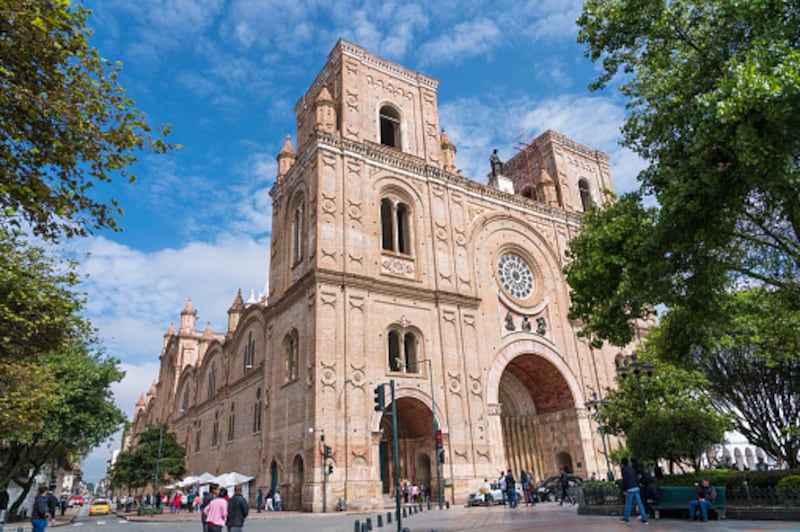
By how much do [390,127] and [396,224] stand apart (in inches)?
328

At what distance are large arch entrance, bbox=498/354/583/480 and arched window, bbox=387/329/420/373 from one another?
648cm

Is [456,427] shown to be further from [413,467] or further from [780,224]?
[780,224]

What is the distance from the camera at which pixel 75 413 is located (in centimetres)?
2570

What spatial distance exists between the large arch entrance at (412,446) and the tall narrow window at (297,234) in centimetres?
924

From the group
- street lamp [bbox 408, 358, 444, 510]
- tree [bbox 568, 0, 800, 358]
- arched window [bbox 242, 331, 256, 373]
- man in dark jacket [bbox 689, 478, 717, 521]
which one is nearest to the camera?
tree [bbox 568, 0, 800, 358]

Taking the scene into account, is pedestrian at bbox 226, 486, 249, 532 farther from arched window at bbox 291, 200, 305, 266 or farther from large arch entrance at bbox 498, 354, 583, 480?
large arch entrance at bbox 498, 354, 583, 480

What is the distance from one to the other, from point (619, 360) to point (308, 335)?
19.0m

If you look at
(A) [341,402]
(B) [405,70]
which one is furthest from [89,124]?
(B) [405,70]

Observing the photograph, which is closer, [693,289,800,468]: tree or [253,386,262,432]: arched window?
[693,289,800,468]: tree

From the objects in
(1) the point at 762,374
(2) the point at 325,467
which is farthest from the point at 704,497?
(2) the point at 325,467

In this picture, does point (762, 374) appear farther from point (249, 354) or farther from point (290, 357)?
point (249, 354)

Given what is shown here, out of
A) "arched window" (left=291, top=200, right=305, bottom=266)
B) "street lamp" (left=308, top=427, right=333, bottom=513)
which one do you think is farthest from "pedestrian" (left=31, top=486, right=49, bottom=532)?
"arched window" (left=291, top=200, right=305, bottom=266)

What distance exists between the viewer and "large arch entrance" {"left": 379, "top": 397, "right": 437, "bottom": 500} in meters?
24.9

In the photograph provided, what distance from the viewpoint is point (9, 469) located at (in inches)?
1021
